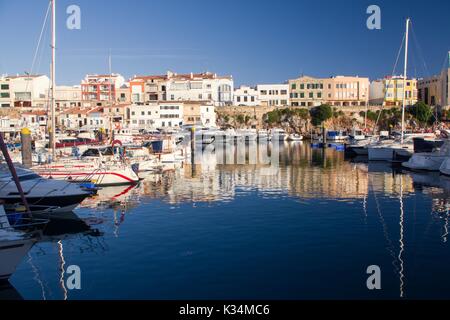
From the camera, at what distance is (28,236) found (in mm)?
15062

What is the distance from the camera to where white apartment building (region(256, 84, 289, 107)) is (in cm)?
12044

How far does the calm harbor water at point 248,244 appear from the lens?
14805mm

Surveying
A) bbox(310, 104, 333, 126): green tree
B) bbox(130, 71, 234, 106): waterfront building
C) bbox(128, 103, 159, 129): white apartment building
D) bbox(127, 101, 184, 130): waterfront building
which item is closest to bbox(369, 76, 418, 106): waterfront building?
bbox(310, 104, 333, 126): green tree

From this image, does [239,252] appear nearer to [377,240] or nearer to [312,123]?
[377,240]

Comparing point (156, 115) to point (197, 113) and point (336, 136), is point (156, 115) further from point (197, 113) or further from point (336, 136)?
point (336, 136)

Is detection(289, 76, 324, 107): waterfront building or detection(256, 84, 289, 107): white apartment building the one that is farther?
detection(256, 84, 289, 107): white apartment building

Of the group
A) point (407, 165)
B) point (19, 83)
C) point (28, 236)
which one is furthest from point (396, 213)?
point (19, 83)

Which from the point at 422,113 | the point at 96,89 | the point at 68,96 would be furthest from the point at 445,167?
the point at 68,96

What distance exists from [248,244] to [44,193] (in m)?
10.7

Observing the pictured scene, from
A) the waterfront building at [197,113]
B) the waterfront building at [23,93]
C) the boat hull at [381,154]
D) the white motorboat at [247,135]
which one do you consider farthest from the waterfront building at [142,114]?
the boat hull at [381,154]

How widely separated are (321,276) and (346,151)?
5040cm

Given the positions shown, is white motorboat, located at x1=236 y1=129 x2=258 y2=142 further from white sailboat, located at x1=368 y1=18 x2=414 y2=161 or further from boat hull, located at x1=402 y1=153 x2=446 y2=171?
boat hull, located at x1=402 y1=153 x2=446 y2=171

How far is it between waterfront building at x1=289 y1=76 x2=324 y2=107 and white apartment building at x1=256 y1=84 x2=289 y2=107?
1.62 metres

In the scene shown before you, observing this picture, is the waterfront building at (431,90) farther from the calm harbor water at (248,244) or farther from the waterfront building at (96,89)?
the calm harbor water at (248,244)
